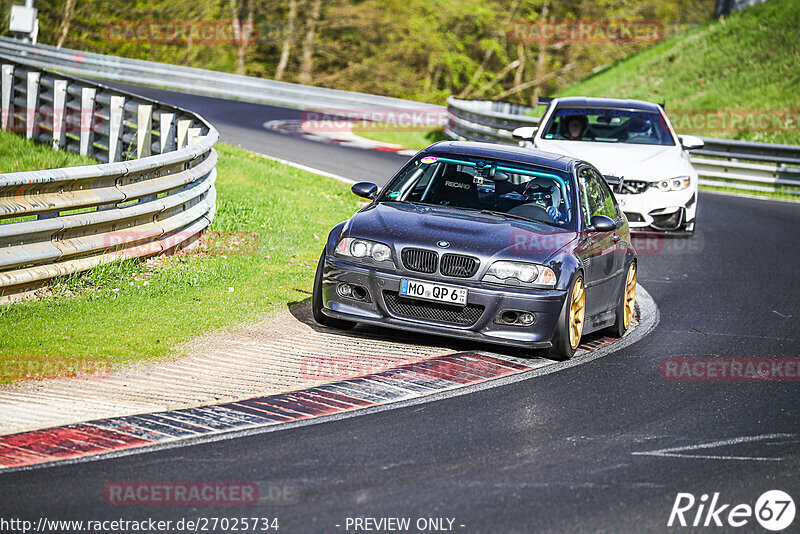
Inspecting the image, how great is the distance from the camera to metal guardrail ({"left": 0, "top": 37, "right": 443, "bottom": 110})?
3500 centimetres

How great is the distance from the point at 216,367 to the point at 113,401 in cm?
108

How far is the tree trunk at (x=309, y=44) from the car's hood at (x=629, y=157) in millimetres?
40970

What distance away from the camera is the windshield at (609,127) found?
15656 millimetres

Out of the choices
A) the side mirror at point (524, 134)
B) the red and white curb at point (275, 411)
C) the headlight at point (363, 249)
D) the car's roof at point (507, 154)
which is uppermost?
the car's roof at point (507, 154)

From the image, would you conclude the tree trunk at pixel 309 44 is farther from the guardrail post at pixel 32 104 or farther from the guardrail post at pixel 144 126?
the guardrail post at pixel 144 126

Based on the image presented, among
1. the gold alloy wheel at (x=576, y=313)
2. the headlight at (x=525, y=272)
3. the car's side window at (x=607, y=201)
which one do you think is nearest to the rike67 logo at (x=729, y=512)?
the headlight at (x=525, y=272)

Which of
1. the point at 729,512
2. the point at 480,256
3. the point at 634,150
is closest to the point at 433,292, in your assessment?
the point at 480,256

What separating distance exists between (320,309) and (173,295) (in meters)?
1.55

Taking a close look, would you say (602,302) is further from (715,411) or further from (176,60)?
(176,60)

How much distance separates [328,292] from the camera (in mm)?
8469

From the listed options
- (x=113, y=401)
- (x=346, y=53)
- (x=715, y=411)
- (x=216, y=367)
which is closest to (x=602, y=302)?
(x=715, y=411)

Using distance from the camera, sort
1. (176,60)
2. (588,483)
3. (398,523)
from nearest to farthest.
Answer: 1. (398,523)
2. (588,483)
3. (176,60)

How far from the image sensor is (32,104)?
61.1 ft

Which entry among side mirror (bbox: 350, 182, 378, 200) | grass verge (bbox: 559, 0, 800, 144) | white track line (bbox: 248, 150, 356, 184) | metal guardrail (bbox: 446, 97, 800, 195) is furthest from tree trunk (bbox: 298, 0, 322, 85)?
side mirror (bbox: 350, 182, 378, 200)
